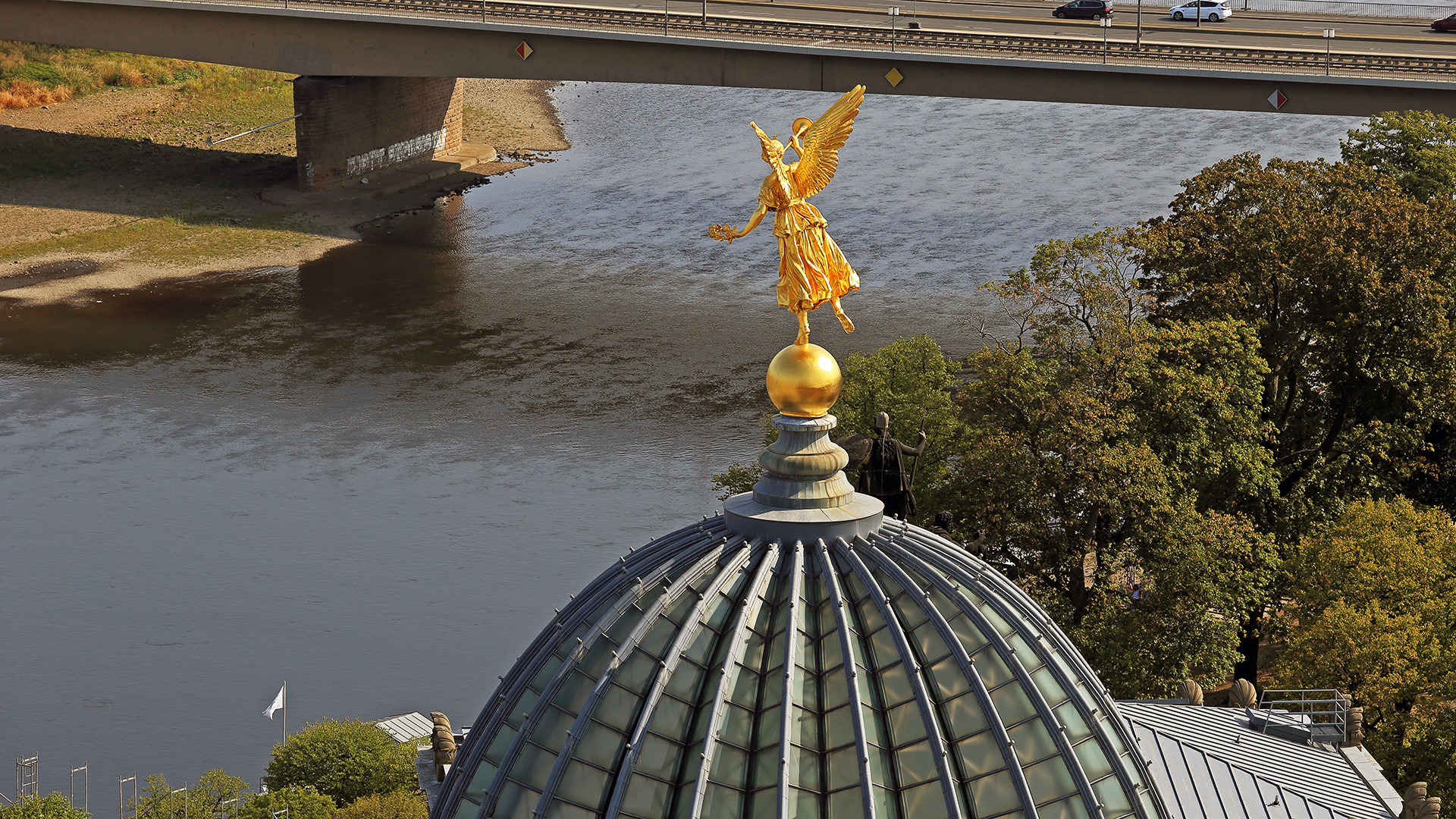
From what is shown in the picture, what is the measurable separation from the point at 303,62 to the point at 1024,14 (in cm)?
4716

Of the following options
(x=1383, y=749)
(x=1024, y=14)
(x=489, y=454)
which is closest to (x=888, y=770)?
(x=1383, y=749)

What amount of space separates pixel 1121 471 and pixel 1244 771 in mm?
15619

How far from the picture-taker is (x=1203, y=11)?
112 metres

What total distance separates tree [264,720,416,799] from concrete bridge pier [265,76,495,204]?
79.2m

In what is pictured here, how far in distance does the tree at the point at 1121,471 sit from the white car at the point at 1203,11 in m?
60.2

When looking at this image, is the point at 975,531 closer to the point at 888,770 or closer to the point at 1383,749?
the point at 1383,749

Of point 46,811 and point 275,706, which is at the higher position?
point 46,811

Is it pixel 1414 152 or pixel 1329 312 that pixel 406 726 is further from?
pixel 1414 152

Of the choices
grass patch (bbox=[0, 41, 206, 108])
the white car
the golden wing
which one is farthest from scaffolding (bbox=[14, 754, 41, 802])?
grass patch (bbox=[0, 41, 206, 108])

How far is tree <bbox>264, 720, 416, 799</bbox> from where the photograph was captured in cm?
5178

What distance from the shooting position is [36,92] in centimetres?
14125

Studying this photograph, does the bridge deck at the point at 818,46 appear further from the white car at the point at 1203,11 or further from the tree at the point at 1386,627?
the tree at the point at 1386,627

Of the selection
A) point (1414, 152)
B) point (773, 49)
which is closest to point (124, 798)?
point (1414, 152)

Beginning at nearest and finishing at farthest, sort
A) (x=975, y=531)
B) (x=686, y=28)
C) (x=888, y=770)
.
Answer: (x=888, y=770) < (x=975, y=531) < (x=686, y=28)
